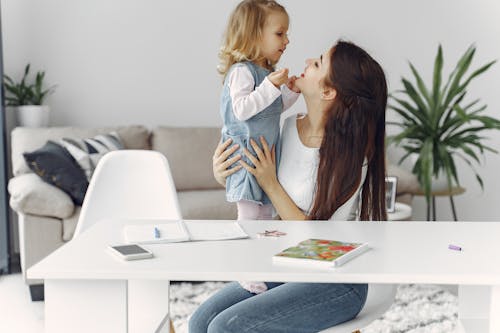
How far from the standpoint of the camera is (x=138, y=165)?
260 centimetres

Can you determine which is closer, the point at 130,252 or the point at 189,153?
the point at 130,252

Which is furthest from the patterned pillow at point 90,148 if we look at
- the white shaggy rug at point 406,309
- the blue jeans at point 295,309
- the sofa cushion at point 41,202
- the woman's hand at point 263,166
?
the blue jeans at point 295,309

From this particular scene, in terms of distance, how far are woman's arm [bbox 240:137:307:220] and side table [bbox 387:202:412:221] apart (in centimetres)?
175

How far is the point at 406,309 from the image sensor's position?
11.6 ft

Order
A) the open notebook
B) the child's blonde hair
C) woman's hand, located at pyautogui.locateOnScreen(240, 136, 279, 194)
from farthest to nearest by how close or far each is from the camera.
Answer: the child's blonde hair
woman's hand, located at pyautogui.locateOnScreen(240, 136, 279, 194)
the open notebook

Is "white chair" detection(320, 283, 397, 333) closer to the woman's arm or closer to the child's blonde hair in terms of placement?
→ the woman's arm

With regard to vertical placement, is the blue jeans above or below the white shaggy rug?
above

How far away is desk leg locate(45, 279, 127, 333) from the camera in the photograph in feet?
4.92

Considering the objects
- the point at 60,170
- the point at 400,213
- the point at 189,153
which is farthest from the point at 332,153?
the point at 189,153

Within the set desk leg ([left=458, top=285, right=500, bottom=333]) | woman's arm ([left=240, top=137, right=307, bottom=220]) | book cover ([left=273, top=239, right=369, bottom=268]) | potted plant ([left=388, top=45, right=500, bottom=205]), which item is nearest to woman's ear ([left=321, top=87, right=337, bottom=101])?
woman's arm ([left=240, top=137, right=307, bottom=220])

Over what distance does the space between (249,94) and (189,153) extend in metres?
2.40

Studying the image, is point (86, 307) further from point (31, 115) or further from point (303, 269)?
point (31, 115)

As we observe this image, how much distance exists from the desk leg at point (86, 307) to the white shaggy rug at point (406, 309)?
1710mm

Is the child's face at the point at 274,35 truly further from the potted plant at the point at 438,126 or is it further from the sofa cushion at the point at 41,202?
the potted plant at the point at 438,126
